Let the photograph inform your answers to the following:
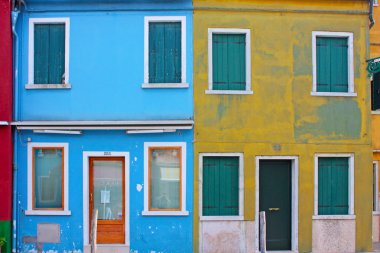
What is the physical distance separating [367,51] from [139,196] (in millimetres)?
6803

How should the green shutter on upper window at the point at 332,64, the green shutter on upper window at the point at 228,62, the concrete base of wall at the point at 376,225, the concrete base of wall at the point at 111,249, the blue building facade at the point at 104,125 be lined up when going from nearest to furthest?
the concrete base of wall at the point at 111,249, the blue building facade at the point at 104,125, the green shutter on upper window at the point at 228,62, the green shutter on upper window at the point at 332,64, the concrete base of wall at the point at 376,225

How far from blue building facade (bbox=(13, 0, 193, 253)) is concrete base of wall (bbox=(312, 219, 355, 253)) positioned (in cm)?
314

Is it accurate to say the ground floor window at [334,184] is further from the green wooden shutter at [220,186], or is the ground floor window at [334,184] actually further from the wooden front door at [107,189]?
the wooden front door at [107,189]

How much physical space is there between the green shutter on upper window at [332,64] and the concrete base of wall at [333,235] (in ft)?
10.9

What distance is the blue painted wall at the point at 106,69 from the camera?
12.7 meters

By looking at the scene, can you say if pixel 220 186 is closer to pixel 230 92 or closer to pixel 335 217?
pixel 230 92

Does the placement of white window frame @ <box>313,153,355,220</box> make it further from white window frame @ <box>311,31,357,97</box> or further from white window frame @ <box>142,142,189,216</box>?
white window frame @ <box>142,142,189,216</box>

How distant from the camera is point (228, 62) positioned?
1300 cm

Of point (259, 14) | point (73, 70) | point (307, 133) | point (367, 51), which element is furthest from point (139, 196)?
point (367, 51)

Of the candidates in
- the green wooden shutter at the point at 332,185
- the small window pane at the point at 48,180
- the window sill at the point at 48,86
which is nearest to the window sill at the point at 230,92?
the green wooden shutter at the point at 332,185

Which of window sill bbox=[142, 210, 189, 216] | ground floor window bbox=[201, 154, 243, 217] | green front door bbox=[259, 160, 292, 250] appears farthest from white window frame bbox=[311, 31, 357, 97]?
window sill bbox=[142, 210, 189, 216]

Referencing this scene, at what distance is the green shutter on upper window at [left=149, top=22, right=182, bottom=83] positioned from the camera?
12.9 meters

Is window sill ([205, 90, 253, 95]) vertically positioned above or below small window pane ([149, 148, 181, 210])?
above

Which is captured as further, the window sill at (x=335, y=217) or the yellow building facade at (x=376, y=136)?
the yellow building facade at (x=376, y=136)
